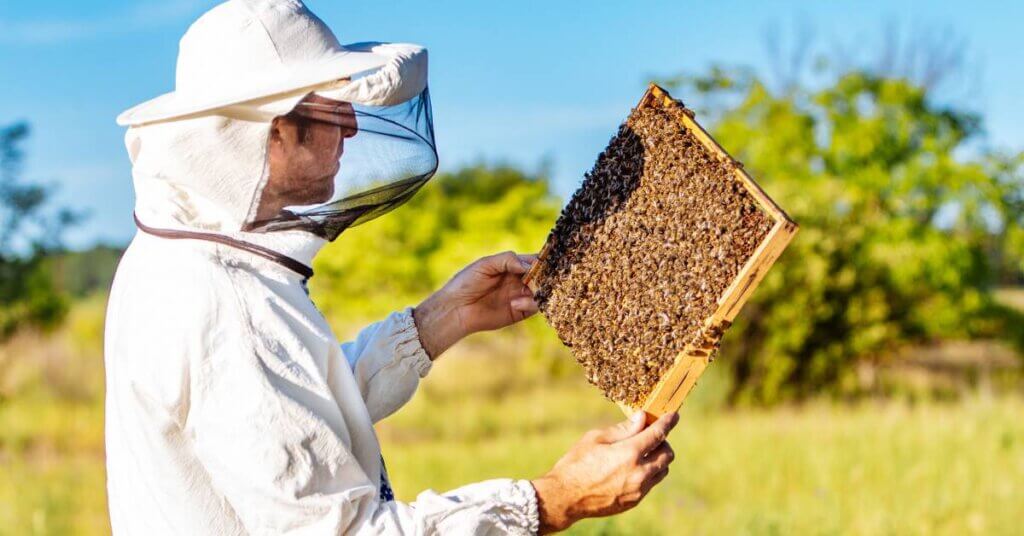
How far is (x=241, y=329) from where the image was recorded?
221cm

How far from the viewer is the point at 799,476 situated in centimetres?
830

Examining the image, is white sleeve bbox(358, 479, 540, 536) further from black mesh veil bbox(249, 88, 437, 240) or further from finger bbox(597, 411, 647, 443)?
black mesh veil bbox(249, 88, 437, 240)

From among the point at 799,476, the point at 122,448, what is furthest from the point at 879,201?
the point at 122,448

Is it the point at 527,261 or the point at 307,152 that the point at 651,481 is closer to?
the point at 527,261

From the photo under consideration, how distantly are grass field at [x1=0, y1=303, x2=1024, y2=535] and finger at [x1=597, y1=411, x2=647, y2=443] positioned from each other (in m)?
3.39

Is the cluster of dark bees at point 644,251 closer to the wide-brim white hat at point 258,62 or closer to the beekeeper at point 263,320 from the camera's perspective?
the beekeeper at point 263,320

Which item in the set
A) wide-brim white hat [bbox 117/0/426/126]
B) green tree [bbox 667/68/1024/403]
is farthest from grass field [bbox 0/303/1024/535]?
wide-brim white hat [bbox 117/0/426/126]

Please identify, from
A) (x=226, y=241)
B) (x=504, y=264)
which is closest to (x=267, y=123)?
(x=226, y=241)

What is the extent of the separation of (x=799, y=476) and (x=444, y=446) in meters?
3.53

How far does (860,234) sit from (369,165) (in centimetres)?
1138

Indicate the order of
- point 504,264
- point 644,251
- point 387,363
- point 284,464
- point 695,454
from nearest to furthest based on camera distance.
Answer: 1. point 284,464
2. point 644,251
3. point 387,363
4. point 504,264
5. point 695,454

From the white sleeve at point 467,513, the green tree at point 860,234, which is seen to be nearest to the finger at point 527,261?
the white sleeve at point 467,513

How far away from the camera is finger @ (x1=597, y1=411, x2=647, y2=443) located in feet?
8.13

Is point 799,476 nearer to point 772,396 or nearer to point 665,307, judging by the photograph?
point 772,396
